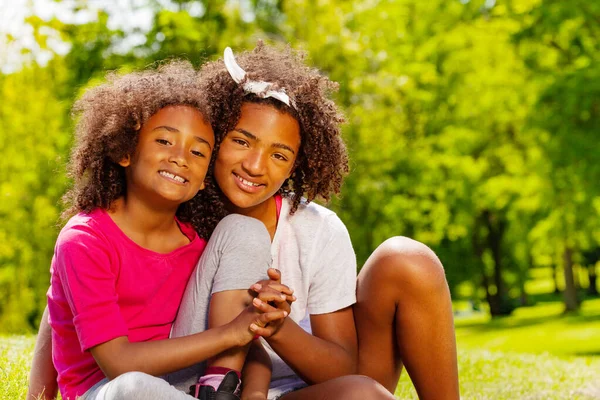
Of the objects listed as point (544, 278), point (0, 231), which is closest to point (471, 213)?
point (0, 231)

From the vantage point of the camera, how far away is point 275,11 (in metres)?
17.0

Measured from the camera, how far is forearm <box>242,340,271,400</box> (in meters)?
3.10

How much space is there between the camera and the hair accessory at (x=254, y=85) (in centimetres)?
358

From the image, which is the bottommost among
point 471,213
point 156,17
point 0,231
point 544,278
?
point 544,278

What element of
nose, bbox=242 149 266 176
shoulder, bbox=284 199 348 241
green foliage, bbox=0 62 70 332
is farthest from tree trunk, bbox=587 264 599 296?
nose, bbox=242 149 266 176

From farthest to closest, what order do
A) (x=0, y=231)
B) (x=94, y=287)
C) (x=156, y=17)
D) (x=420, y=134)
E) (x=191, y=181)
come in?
(x=420, y=134), (x=0, y=231), (x=156, y=17), (x=191, y=181), (x=94, y=287)

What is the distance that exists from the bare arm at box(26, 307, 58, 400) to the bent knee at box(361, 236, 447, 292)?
5.35ft

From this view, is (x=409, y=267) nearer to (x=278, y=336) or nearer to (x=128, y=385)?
(x=278, y=336)

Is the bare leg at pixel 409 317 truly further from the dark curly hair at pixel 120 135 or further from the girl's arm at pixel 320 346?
the dark curly hair at pixel 120 135

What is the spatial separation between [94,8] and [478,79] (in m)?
9.60

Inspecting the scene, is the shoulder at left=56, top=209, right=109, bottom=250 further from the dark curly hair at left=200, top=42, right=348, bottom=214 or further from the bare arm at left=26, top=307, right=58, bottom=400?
the bare arm at left=26, top=307, right=58, bottom=400

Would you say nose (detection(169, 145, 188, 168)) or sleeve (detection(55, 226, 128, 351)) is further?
nose (detection(169, 145, 188, 168))

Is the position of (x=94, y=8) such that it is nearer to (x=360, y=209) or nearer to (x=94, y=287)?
(x=360, y=209)

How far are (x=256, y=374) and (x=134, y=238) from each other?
30.1 inches
